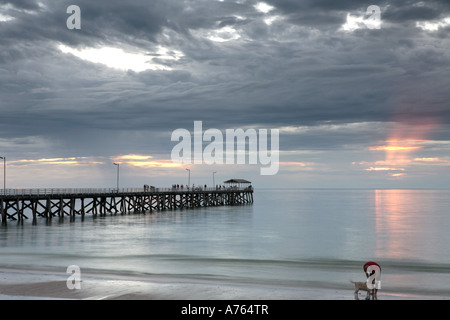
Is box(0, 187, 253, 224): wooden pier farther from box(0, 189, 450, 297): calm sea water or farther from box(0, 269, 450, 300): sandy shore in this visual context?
box(0, 269, 450, 300): sandy shore

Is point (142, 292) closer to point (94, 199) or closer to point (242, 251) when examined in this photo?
point (242, 251)

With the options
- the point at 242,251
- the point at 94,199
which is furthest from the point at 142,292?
the point at 94,199

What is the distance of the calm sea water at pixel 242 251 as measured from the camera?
80.1 ft

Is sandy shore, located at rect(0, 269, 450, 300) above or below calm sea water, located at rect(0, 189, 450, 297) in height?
above

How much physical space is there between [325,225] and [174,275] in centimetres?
3581

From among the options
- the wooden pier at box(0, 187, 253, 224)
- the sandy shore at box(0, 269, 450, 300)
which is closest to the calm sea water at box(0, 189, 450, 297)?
the wooden pier at box(0, 187, 253, 224)

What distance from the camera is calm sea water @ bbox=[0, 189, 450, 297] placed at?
80.1ft

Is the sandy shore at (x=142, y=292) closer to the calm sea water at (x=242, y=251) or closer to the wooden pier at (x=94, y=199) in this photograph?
the calm sea water at (x=242, y=251)
